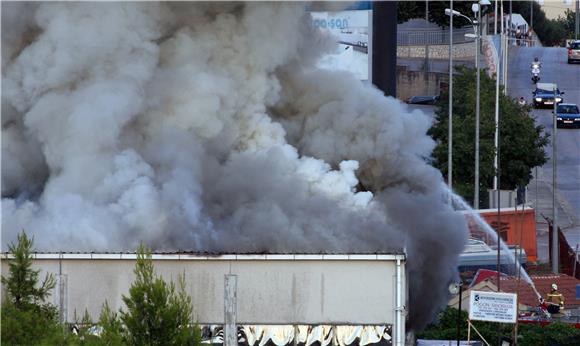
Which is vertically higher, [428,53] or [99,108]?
[428,53]

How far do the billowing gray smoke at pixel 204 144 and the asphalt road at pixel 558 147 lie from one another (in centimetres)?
1405

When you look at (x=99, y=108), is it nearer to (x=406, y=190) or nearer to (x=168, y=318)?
(x=406, y=190)

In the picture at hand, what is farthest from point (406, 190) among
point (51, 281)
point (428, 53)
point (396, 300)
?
point (428, 53)

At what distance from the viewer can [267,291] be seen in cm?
2697

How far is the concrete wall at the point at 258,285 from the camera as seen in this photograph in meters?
26.8

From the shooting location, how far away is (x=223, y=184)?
1264 inches

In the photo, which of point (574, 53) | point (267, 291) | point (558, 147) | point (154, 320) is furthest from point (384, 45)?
point (574, 53)

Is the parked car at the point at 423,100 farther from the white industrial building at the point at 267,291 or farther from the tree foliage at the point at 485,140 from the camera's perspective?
the white industrial building at the point at 267,291

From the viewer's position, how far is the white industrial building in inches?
1055

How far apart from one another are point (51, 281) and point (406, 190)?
370 inches

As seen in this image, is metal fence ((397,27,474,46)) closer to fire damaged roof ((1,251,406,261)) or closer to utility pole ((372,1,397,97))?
utility pole ((372,1,397,97))

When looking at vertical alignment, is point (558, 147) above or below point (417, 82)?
below

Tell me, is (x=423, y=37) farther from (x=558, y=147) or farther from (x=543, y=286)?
(x=543, y=286)

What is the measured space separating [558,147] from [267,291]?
34398mm
